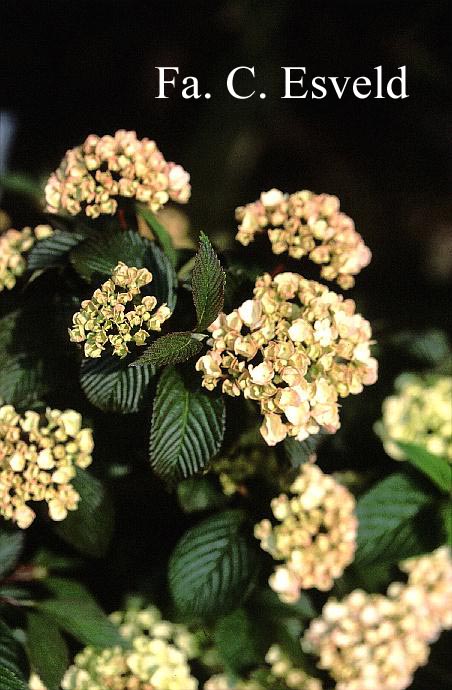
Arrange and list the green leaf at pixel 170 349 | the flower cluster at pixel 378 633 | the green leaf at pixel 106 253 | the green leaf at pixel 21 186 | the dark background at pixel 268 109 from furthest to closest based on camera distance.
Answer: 1. the dark background at pixel 268 109
2. the green leaf at pixel 21 186
3. the flower cluster at pixel 378 633
4. the green leaf at pixel 106 253
5. the green leaf at pixel 170 349

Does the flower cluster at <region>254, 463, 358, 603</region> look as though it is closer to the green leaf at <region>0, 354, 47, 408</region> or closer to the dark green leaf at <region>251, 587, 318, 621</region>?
the dark green leaf at <region>251, 587, 318, 621</region>

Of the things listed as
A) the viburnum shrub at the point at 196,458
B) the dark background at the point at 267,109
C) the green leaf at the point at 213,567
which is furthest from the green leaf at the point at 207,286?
the dark background at the point at 267,109

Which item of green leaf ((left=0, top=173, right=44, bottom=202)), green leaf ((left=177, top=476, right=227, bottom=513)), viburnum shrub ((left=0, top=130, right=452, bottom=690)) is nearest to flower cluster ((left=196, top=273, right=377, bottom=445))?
viburnum shrub ((left=0, top=130, right=452, bottom=690))

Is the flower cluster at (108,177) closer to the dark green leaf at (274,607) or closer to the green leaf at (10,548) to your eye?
the green leaf at (10,548)

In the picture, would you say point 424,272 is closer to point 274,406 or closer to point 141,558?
point 141,558

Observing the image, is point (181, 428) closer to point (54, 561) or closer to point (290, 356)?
point (290, 356)

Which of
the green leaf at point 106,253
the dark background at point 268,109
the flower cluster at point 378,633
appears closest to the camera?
the green leaf at point 106,253

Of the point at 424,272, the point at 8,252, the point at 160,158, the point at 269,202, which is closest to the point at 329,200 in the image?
the point at 269,202
